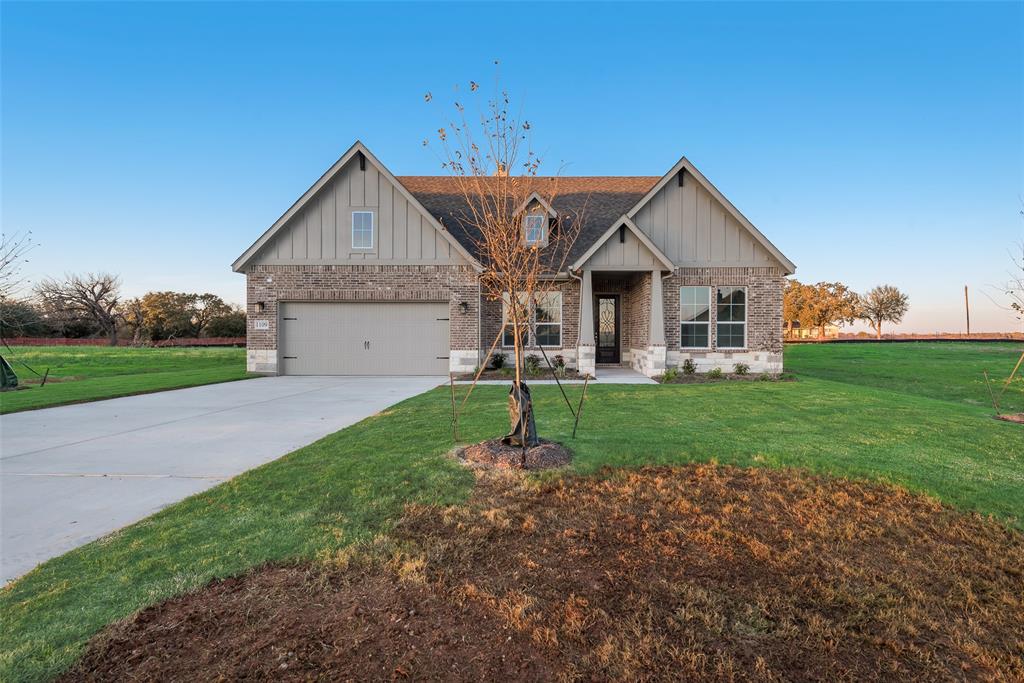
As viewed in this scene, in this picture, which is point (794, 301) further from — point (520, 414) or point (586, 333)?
point (520, 414)

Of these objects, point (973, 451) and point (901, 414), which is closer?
point (973, 451)

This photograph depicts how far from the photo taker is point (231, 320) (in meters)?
44.9

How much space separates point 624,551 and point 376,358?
44.0 feet

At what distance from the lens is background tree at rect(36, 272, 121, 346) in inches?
1748

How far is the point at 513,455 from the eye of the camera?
16.8 ft

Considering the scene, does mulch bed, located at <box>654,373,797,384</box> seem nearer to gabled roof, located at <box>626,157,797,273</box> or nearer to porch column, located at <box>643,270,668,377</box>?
porch column, located at <box>643,270,668,377</box>

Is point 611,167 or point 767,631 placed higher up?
point 611,167

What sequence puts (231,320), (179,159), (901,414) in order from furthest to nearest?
(231,320) → (179,159) → (901,414)

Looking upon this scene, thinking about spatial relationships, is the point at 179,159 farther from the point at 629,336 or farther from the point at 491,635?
the point at 491,635

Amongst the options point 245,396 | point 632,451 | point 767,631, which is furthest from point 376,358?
point 767,631

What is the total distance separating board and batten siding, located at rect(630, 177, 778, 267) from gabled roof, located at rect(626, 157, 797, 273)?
0.21 meters

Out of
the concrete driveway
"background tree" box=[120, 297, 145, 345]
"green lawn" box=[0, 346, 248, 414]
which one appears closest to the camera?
the concrete driveway

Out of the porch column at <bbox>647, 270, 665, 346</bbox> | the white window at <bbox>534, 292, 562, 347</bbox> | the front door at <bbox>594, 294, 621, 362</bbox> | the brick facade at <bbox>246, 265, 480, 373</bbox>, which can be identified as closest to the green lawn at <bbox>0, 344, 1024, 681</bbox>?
the porch column at <bbox>647, 270, 665, 346</bbox>

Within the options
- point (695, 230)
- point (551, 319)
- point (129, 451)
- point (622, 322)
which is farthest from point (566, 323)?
point (129, 451)
